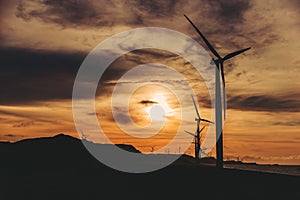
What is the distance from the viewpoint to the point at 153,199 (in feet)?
149

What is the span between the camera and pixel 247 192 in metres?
52.0

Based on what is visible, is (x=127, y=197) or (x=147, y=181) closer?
(x=127, y=197)

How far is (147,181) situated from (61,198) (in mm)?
18339

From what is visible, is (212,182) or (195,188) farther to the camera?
(212,182)

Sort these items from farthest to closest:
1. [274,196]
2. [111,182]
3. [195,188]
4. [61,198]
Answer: [111,182] < [195,188] < [274,196] < [61,198]

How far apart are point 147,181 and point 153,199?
1518 centimetres

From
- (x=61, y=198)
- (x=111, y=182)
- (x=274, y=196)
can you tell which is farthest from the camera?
(x=111, y=182)

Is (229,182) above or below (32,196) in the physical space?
above

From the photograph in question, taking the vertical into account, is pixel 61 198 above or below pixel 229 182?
below

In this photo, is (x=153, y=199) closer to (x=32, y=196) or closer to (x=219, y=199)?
(x=219, y=199)

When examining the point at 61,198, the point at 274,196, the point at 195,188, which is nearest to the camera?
the point at 61,198

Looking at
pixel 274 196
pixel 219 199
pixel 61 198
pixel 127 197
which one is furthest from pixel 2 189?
pixel 274 196

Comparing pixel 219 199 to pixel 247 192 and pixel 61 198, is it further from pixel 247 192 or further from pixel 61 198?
pixel 61 198

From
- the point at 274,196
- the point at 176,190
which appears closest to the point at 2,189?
the point at 176,190
